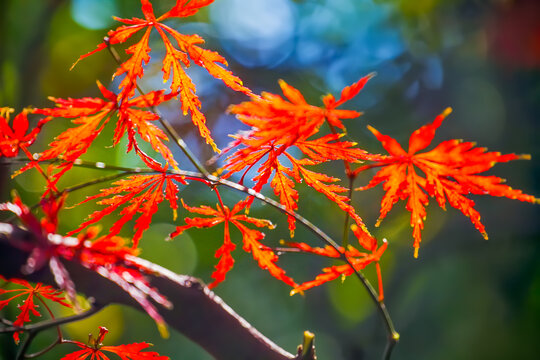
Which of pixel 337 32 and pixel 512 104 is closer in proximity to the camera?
pixel 512 104

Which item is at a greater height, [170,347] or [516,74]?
[516,74]

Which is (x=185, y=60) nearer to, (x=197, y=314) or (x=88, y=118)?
(x=88, y=118)

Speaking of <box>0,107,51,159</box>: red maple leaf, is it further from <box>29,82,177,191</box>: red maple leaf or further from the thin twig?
the thin twig

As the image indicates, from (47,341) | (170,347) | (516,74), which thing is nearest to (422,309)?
(516,74)

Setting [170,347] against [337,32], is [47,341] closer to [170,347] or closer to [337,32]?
[170,347]

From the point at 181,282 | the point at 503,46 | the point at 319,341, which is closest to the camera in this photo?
the point at 181,282

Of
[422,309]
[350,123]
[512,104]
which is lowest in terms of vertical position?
[422,309]
